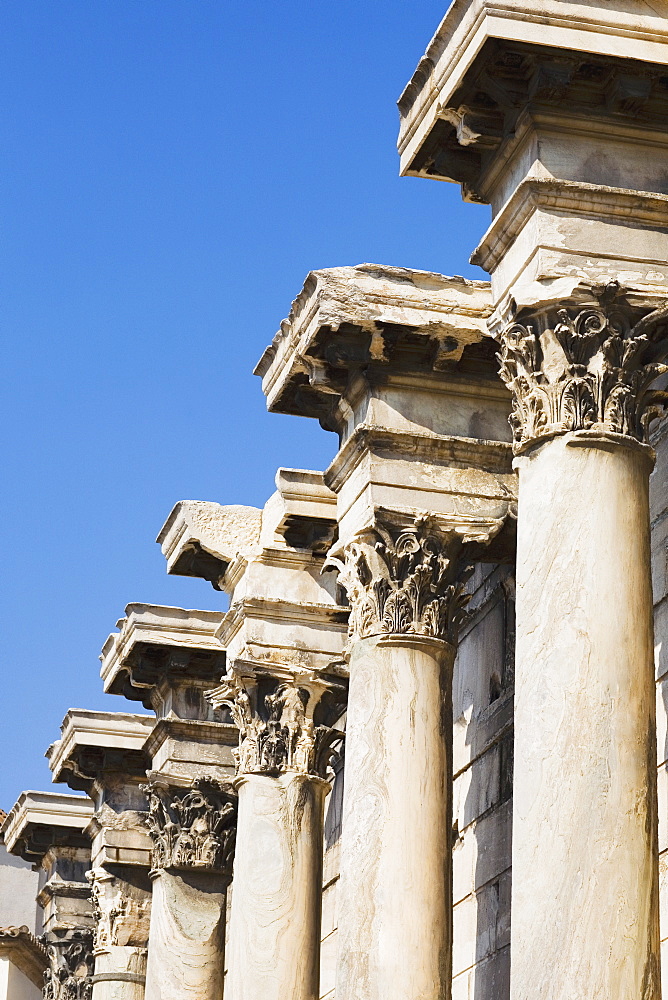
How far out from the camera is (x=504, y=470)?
39.5 feet

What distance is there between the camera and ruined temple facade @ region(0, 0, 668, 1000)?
27.3 ft

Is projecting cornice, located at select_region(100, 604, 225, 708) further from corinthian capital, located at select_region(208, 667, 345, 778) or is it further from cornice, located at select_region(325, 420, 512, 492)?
cornice, located at select_region(325, 420, 512, 492)

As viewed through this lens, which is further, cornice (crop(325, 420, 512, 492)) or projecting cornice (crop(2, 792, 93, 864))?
projecting cornice (crop(2, 792, 93, 864))

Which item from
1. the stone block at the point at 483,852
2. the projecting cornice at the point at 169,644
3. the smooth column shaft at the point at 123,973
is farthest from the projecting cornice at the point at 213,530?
the smooth column shaft at the point at 123,973

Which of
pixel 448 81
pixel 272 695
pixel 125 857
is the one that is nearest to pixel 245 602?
pixel 272 695

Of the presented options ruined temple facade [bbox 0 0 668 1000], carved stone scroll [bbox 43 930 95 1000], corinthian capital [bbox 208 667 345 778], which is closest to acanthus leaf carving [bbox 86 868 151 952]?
ruined temple facade [bbox 0 0 668 1000]

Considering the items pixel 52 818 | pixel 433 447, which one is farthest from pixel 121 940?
pixel 433 447

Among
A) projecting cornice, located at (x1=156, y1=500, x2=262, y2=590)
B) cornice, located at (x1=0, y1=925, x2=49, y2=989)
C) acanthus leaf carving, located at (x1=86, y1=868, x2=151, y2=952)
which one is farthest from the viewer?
cornice, located at (x1=0, y1=925, x2=49, y2=989)

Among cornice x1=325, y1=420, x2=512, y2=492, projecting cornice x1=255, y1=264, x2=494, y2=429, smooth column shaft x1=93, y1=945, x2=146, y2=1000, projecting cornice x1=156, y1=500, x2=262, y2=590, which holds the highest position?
projecting cornice x1=156, y1=500, x2=262, y2=590

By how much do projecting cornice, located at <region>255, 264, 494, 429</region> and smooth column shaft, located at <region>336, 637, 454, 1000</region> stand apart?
1827mm

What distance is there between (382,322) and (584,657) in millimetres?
3641

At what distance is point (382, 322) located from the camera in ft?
37.2

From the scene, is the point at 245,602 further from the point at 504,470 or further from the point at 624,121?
the point at 624,121

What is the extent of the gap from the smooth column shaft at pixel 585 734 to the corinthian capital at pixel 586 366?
0.15 metres
